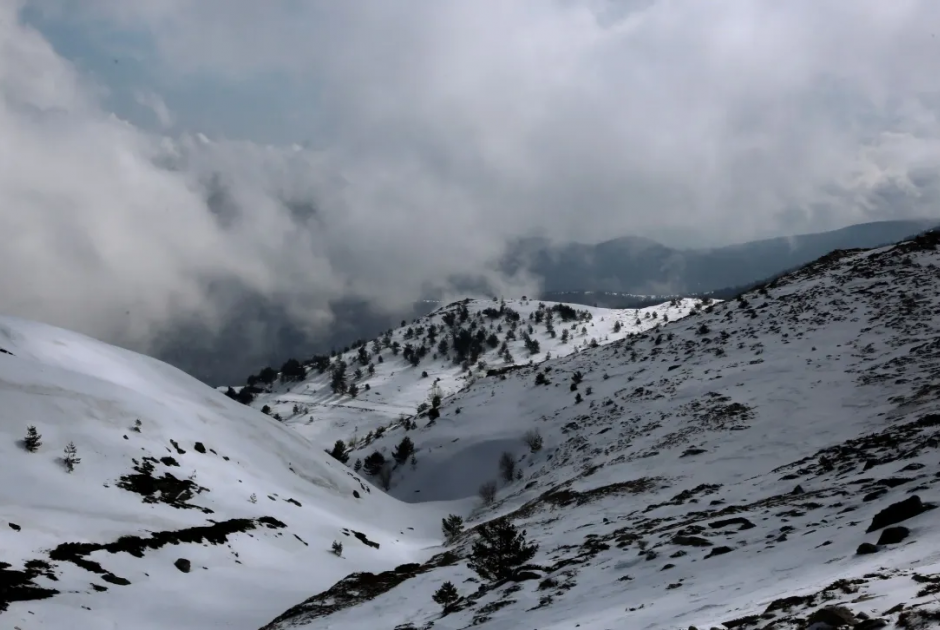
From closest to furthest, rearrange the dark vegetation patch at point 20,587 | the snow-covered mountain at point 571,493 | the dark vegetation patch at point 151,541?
the snow-covered mountain at point 571,493, the dark vegetation patch at point 20,587, the dark vegetation patch at point 151,541

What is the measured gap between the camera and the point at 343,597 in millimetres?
19766

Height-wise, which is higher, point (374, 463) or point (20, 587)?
point (374, 463)

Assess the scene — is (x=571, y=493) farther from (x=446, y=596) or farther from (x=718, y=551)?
(x=718, y=551)

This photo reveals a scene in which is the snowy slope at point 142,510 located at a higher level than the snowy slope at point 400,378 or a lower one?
lower

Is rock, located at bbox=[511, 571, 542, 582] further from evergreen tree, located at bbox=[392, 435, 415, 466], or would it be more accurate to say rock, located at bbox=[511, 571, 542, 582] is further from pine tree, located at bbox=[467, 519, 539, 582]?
evergreen tree, located at bbox=[392, 435, 415, 466]

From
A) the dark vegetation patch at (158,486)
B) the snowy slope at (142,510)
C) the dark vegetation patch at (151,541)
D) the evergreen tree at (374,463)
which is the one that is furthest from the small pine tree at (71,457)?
the evergreen tree at (374,463)

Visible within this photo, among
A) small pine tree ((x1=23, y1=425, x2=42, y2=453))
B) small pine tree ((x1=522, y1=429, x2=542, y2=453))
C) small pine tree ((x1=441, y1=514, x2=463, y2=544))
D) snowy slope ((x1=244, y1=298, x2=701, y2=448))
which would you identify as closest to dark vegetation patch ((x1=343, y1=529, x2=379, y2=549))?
small pine tree ((x1=441, y1=514, x2=463, y2=544))

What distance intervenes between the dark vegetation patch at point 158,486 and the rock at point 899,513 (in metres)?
23.1

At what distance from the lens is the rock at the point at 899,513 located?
10641mm

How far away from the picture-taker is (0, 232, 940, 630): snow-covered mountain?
11070mm

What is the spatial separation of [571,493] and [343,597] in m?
13.9

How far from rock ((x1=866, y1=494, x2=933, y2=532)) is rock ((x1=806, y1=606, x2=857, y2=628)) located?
17.9 feet

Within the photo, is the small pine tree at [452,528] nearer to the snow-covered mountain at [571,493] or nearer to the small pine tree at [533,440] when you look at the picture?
the snow-covered mountain at [571,493]

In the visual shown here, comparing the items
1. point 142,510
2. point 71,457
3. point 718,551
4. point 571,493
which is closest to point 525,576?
point 718,551
